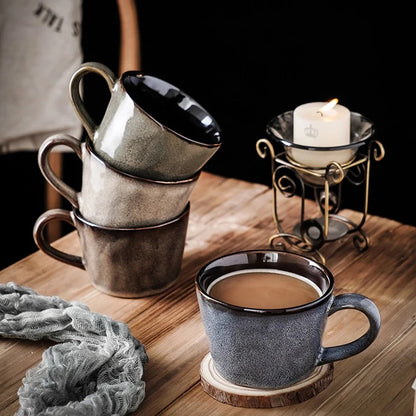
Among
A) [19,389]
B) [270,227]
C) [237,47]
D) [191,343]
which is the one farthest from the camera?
[237,47]

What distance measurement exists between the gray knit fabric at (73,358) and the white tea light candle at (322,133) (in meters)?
0.34

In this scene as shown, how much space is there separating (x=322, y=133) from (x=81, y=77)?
12.3 inches

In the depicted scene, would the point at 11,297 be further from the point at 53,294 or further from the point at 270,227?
the point at 270,227

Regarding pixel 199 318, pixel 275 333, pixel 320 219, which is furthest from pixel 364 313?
pixel 320 219

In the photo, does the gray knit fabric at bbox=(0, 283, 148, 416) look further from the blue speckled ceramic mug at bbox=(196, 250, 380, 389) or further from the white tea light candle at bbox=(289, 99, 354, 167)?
the white tea light candle at bbox=(289, 99, 354, 167)

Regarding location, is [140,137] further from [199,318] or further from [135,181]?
[199,318]

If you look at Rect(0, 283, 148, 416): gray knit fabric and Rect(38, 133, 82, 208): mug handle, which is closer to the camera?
Rect(0, 283, 148, 416): gray knit fabric

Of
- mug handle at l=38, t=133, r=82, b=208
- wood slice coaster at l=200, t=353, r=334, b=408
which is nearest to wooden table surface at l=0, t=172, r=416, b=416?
wood slice coaster at l=200, t=353, r=334, b=408

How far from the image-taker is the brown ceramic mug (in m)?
0.88

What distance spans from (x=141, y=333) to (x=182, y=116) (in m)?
0.28

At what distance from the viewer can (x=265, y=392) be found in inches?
27.8

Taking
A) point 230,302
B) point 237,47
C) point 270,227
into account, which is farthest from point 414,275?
point 237,47

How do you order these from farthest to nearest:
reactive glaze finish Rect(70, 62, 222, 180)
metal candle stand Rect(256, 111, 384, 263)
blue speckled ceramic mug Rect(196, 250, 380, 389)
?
metal candle stand Rect(256, 111, 384, 263), reactive glaze finish Rect(70, 62, 222, 180), blue speckled ceramic mug Rect(196, 250, 380, 389)

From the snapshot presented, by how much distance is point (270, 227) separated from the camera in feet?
3.54
